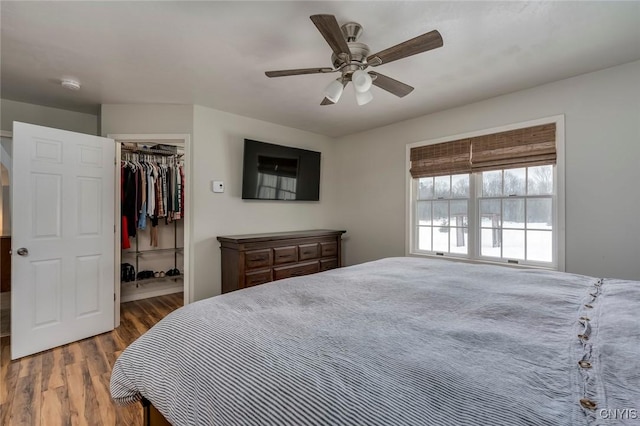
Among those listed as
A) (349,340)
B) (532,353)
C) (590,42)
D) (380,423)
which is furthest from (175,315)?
(590,42)

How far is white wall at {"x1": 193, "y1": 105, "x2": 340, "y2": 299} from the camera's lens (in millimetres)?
3312

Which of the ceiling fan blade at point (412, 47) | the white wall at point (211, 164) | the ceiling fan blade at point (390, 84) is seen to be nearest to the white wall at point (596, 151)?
the ceiling fan blade at point (390, 84)

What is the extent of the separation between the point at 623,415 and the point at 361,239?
12.1ft

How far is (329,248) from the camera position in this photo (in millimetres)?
3984

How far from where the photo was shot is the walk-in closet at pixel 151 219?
147 inches

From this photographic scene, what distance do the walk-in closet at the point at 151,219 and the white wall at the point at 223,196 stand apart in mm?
459

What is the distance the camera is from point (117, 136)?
10.3ft

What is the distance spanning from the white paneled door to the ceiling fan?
2.25 meters

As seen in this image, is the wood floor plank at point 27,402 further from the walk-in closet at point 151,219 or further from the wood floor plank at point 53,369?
the walk-in closet at point 151,219

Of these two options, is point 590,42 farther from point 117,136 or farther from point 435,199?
point 117,136

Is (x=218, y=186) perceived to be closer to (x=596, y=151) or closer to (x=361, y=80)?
(x=361, y=80)

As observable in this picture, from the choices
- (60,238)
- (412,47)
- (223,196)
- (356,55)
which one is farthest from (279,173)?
(412,47)

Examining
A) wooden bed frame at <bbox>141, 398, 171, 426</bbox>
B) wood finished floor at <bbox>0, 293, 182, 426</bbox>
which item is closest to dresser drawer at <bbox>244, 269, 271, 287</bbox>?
wood finished floor at <bbox>0, 293, 182, 426</bbox>

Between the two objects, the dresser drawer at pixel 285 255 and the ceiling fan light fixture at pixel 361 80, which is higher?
the ceiling fan light fixture at pixel 361 80
